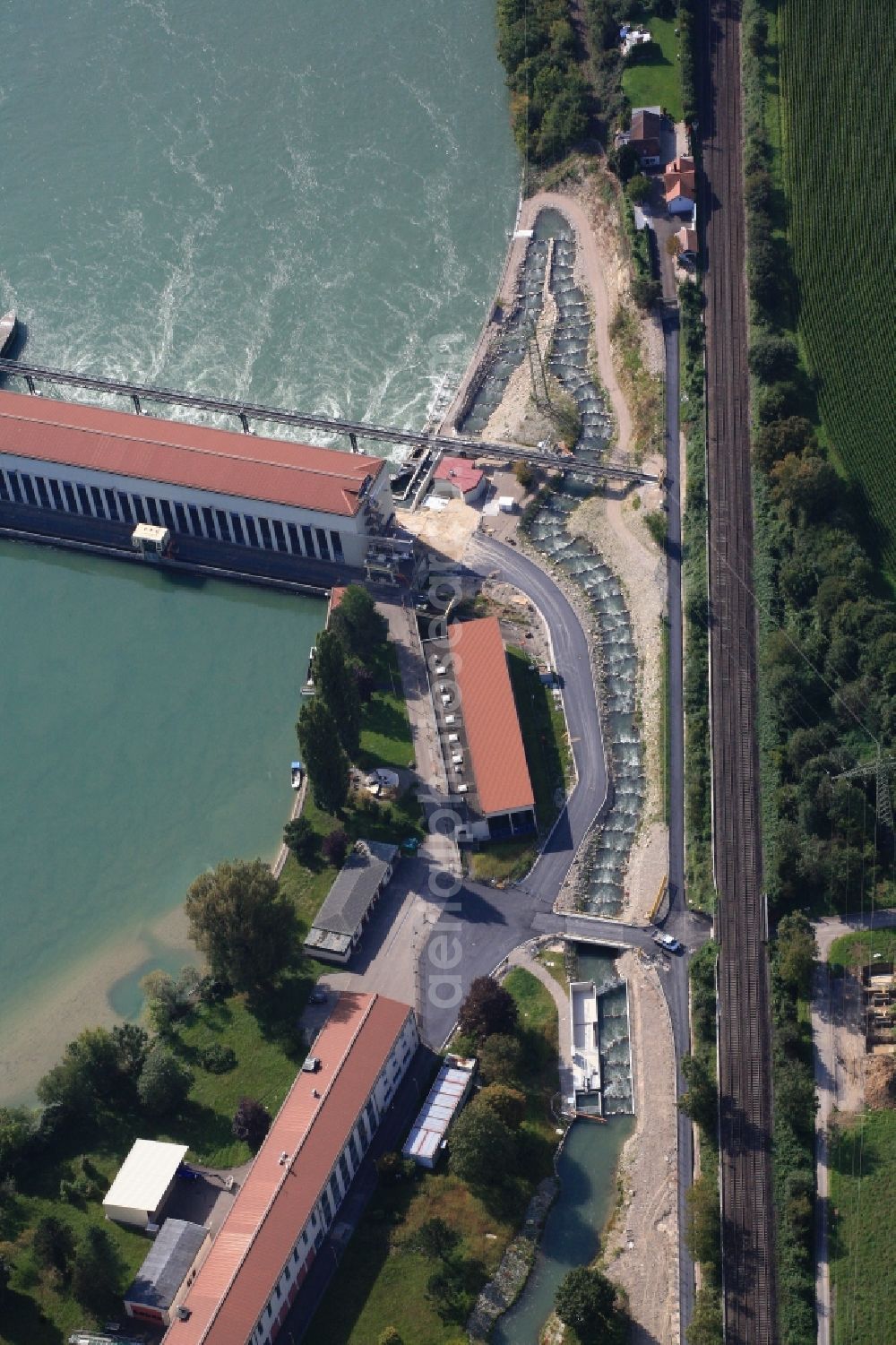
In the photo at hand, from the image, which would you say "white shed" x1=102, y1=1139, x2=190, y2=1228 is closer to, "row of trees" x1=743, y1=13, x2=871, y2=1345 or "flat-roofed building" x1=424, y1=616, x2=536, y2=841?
"flat-roofed building" x1=424, y1=616, x2=536, y2=841

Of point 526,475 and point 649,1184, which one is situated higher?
point 526,475

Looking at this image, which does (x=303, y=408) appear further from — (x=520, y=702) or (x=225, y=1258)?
(x=225, y=1258)

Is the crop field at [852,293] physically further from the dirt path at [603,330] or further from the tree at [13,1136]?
the tree at [13,1136]

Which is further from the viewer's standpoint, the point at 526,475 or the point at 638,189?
the point at 638,189

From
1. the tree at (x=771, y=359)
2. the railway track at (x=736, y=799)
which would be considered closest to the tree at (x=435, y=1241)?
the railway track at (x=736, y=799)

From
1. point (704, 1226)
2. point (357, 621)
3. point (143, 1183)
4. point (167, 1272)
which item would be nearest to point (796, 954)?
point (704, 1226)

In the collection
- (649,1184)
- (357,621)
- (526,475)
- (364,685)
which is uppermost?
(526,475)

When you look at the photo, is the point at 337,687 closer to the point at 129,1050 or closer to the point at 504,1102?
the point at 129,1050

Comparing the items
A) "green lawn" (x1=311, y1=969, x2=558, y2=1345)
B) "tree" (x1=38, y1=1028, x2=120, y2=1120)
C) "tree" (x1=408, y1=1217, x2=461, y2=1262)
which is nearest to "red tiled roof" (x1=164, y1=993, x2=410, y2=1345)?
"green lawn" (x1=311, y1=969, x2=558, y2=1345)
